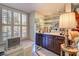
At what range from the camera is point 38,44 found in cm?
174

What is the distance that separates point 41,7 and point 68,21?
481 mm

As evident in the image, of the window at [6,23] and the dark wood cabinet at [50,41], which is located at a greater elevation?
the window at [6,23]

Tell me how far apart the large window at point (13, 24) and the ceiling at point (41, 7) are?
107mm

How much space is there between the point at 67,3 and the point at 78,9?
0.19 metres

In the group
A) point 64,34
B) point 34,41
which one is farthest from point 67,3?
point 34,41

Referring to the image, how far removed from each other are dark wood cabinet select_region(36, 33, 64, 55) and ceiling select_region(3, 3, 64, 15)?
0.39 meters

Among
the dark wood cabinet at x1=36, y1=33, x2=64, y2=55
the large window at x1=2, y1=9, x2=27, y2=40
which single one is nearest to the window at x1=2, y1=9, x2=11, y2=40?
the large window at x1=2, y1=9, x2=27, y2=40

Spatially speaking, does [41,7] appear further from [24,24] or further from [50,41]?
[50,41]

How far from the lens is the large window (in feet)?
5.24

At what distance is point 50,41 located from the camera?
5.69 ft

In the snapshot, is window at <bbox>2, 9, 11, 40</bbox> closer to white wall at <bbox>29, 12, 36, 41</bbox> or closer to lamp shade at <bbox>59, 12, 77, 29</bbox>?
white wall at <bbox>29, 12, 36, 41</bbox>

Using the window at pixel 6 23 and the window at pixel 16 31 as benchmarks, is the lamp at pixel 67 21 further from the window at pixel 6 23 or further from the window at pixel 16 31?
the window at pixel 6 23

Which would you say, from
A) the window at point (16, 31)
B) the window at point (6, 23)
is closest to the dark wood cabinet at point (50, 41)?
the window at point (16, 31)

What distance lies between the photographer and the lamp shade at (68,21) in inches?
62.1
